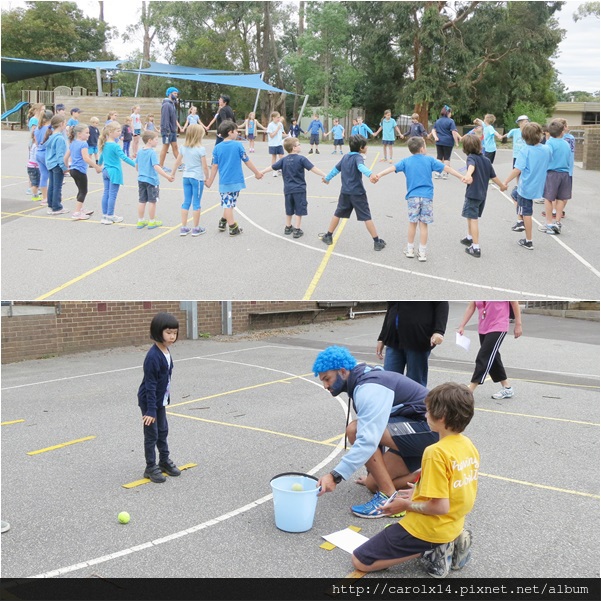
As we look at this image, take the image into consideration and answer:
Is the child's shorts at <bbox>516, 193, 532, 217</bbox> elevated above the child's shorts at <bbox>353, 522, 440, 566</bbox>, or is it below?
above

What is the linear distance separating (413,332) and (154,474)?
2.62m

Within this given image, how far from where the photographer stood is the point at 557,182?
9750 millimetres

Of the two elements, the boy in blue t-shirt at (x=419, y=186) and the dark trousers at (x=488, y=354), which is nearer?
the boy in blue t-shirt at (x=419, y=186)

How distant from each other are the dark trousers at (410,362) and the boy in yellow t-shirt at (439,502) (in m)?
2.47

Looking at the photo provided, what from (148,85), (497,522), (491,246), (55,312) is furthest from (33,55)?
(55,312)

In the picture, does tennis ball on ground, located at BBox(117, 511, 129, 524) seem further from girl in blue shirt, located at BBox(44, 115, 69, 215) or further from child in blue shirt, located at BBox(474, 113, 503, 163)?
girl in blue shirt, located at BBox(44, 115, 69, 215)

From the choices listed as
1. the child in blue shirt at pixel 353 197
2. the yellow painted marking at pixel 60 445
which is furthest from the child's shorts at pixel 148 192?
the yellow painted marking at pixel 60 445

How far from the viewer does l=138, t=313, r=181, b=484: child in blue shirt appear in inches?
212

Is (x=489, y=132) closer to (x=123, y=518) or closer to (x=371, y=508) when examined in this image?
(x=371, y=508)

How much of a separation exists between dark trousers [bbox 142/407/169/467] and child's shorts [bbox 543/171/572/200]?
270 inches

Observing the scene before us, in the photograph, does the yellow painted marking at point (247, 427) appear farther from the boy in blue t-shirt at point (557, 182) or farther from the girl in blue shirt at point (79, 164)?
the boy in blue t-shirt at point (557, 182)

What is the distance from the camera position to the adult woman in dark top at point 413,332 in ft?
20.1

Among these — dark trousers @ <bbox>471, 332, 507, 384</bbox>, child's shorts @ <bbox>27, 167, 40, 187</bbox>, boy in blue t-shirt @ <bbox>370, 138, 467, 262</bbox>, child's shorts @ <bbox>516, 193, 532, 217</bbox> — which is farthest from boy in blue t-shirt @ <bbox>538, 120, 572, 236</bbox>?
child's shorts @ <bbox>27, 167, 40, 187</bbox>

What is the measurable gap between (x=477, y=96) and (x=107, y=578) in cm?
414
